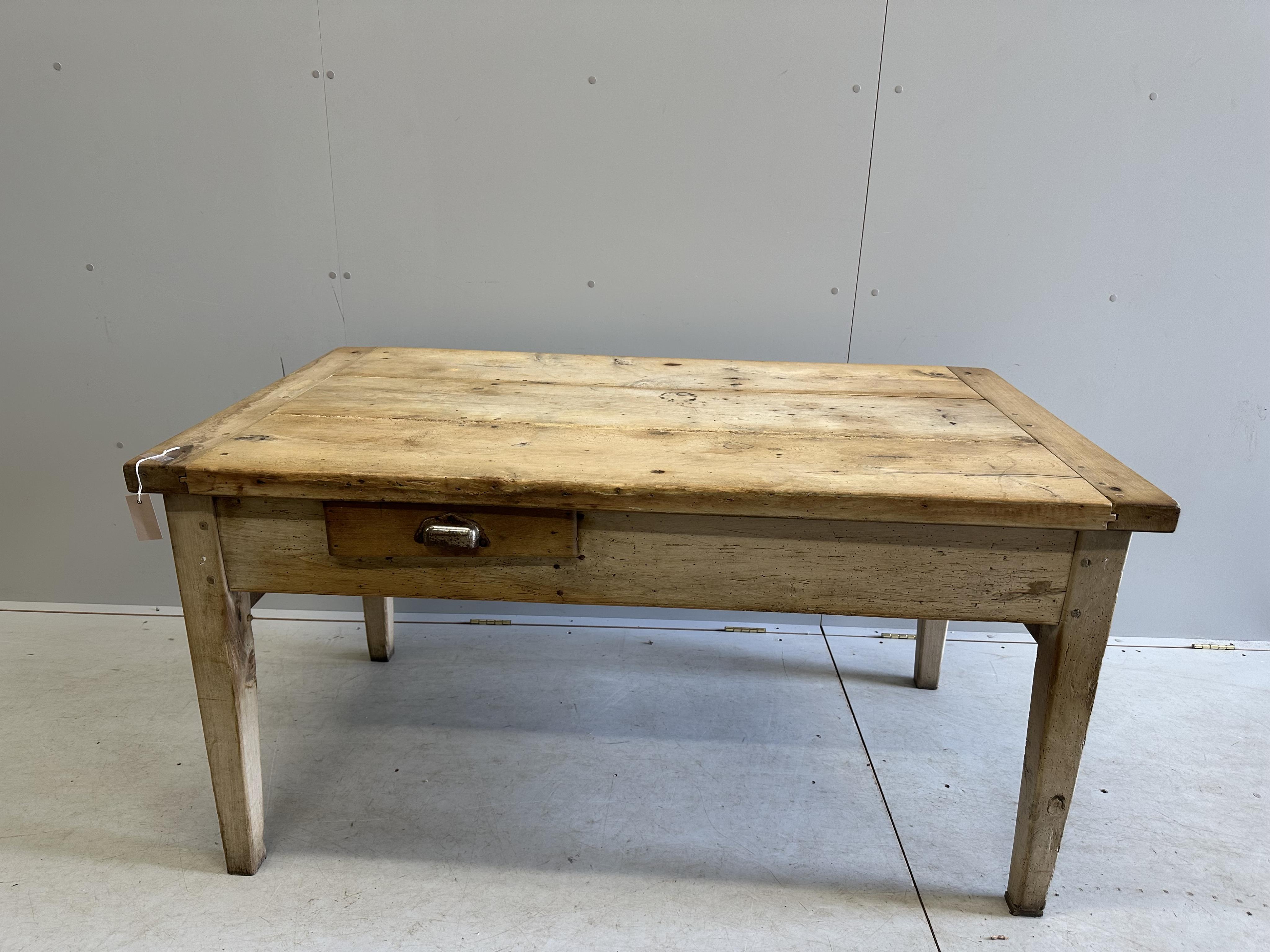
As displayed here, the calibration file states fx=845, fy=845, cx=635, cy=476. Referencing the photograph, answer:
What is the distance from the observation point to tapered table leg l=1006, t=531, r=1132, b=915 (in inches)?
47.8

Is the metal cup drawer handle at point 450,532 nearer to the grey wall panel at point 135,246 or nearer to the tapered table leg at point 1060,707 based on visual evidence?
the tapered table leg at point 1060,707

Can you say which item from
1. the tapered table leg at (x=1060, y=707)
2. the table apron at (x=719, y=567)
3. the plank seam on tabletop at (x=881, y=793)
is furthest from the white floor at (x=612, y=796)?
the table apron at (x=719, y=567)

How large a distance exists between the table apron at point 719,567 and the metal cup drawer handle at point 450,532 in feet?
0.20

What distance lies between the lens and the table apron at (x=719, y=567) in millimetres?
1230

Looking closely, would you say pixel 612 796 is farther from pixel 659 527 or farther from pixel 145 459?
pixel 145 459

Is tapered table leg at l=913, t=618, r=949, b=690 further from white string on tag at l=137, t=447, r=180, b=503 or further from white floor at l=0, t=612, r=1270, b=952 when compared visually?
white string on tag at l=137, t=447, r=180, b=503

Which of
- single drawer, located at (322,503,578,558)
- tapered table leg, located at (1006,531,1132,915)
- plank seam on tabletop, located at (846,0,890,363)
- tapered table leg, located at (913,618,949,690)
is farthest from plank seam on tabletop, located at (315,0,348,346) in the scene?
tapered table leg, located at (1006,531,1132,915)

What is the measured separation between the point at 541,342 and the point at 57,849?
1.41 meters

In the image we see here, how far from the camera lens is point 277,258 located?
81.0 inches

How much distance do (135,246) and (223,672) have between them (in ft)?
4.11

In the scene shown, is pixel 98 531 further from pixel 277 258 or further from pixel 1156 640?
pixel 1156 640

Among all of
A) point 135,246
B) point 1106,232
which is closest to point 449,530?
point 135,246

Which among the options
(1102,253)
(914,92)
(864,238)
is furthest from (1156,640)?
(914,92)

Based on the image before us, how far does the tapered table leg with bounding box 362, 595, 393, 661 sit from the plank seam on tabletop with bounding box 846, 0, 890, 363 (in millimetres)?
1281
